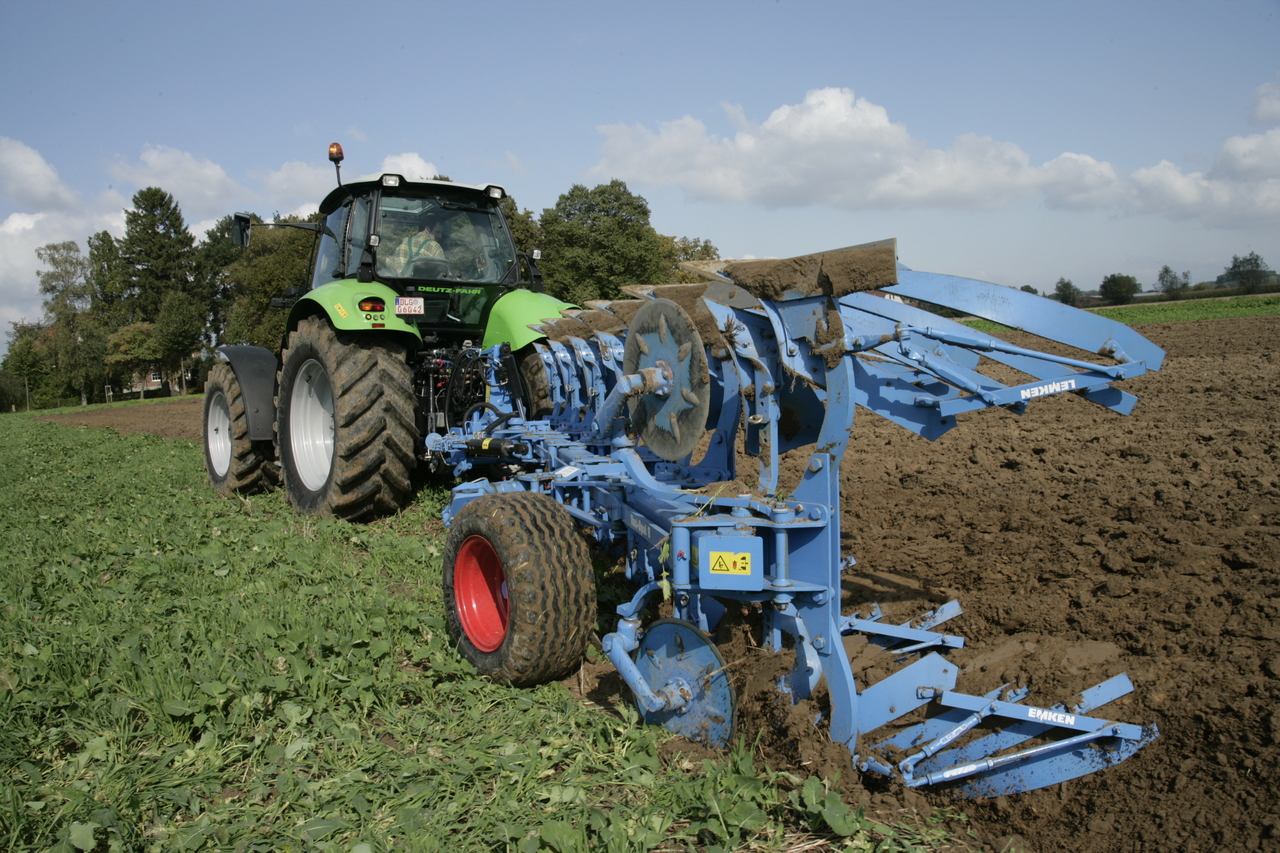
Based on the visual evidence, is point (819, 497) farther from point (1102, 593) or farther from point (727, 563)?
point (1102, 593)

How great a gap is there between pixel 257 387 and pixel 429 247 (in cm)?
185

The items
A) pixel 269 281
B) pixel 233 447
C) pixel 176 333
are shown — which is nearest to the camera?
pixel 233 447

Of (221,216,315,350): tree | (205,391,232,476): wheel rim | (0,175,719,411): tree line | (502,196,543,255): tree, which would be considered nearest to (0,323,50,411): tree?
(0,175,719,411): tree line

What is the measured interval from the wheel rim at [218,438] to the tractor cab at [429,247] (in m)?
2.02

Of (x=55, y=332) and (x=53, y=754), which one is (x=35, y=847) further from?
(x=55, y=332)

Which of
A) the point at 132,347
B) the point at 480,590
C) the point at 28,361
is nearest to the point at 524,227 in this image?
the point at 480,590

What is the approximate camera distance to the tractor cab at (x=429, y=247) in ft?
18.2

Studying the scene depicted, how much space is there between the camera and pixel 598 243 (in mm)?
30453

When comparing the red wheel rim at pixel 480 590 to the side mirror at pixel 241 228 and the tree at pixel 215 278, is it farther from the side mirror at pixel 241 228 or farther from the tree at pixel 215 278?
the tree at pixel 215 278

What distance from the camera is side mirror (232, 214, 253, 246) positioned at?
5.71m

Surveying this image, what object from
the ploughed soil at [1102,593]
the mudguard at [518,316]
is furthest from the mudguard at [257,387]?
the ploughed soil at [1102,593]

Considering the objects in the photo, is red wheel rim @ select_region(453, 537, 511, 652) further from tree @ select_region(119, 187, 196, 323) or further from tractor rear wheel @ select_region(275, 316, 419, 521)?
tree @ select_region(119, 187, 196, 323)

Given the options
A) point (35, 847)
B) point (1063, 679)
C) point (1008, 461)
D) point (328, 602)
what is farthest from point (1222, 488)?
point (35, 847)

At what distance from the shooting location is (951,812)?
225cm
